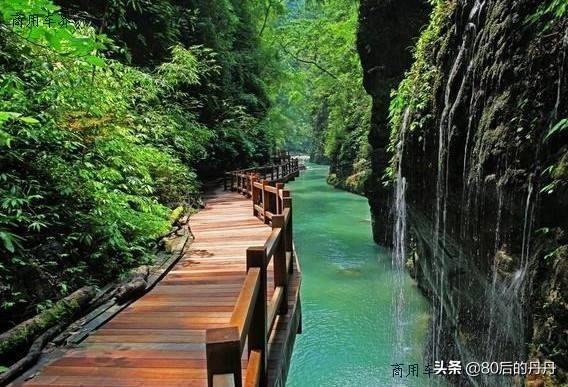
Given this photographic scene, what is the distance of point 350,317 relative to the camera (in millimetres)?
9961

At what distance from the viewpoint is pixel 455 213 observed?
21.2 feet

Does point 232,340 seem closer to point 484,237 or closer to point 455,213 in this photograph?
point 484,237

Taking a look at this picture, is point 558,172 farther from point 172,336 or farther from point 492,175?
point 172,336

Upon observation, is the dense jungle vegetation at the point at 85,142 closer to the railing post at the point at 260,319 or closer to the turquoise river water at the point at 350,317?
the railing post at the point at 260,319

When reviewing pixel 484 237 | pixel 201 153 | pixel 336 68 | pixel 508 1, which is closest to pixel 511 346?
pixel 484 237

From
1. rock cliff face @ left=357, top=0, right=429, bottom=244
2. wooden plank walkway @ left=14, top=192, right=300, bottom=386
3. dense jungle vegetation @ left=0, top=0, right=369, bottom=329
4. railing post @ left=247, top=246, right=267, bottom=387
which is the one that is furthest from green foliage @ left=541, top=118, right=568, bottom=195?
rock cliff face @ left=357, top=0, right=429, bottom=244

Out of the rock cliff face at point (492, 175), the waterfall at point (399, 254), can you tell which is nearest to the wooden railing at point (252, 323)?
the rock cliff face at point (492, 175)

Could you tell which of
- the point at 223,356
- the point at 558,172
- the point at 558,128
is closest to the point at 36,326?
the point at 223,356

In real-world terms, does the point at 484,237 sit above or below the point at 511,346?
above

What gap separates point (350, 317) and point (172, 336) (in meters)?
6.42

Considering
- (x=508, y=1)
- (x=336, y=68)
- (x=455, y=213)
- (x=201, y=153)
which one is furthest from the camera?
(x=336, y=68)

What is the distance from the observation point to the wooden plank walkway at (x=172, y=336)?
11.4 feet

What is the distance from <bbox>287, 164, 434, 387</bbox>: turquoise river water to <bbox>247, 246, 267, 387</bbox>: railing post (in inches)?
193

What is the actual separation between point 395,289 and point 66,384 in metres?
9.43
